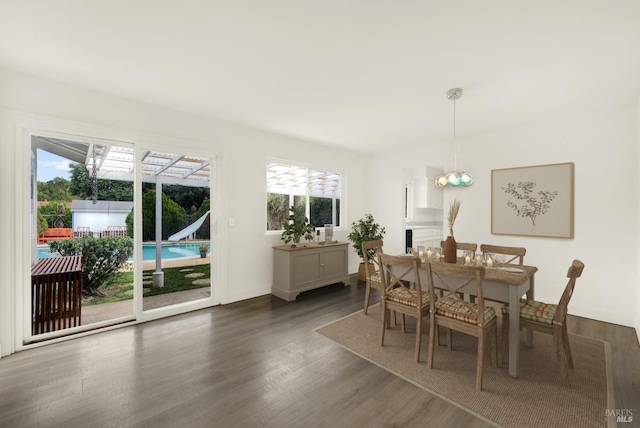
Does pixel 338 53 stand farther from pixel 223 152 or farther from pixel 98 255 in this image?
pixel 98 255

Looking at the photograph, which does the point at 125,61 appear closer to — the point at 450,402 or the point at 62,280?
the point at 62,280

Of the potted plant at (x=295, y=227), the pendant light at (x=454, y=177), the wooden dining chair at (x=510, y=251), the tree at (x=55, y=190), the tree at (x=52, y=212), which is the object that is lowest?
the wooden dining chair at (x=510, y=251)

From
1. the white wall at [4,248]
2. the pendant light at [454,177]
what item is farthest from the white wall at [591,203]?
the white wall at [4,248]

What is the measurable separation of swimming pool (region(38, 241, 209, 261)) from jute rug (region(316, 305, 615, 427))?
2525mm

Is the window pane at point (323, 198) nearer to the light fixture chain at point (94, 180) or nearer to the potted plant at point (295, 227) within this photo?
the potted plant at point (295, 227)

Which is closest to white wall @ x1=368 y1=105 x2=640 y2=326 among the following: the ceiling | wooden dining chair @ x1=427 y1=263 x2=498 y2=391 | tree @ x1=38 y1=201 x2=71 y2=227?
the ceiling

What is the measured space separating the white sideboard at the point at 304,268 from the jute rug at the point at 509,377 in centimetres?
120

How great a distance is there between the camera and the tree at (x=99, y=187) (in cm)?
305

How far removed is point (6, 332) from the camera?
2559 mm

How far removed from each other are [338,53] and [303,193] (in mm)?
3070

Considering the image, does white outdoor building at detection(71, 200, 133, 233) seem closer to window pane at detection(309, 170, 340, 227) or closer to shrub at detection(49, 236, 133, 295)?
shrub at detection(49, 236, 133, 295)

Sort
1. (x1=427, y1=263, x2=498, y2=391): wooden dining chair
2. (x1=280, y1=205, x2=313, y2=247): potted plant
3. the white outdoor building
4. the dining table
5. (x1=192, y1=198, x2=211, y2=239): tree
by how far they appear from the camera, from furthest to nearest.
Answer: (x1=280, y1=205, x2=313, y2=247): potted plant
(x1=192, y1=198, x2=211, y2=239): tree
the white outdoor building
the dining table
(x1=427, y1=263, x2=498, y2=391): wooden dining chair

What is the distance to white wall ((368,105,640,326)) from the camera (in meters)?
3.30

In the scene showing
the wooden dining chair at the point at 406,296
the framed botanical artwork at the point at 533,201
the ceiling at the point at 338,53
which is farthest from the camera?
the framed botanical artwork at the point at 533,201
